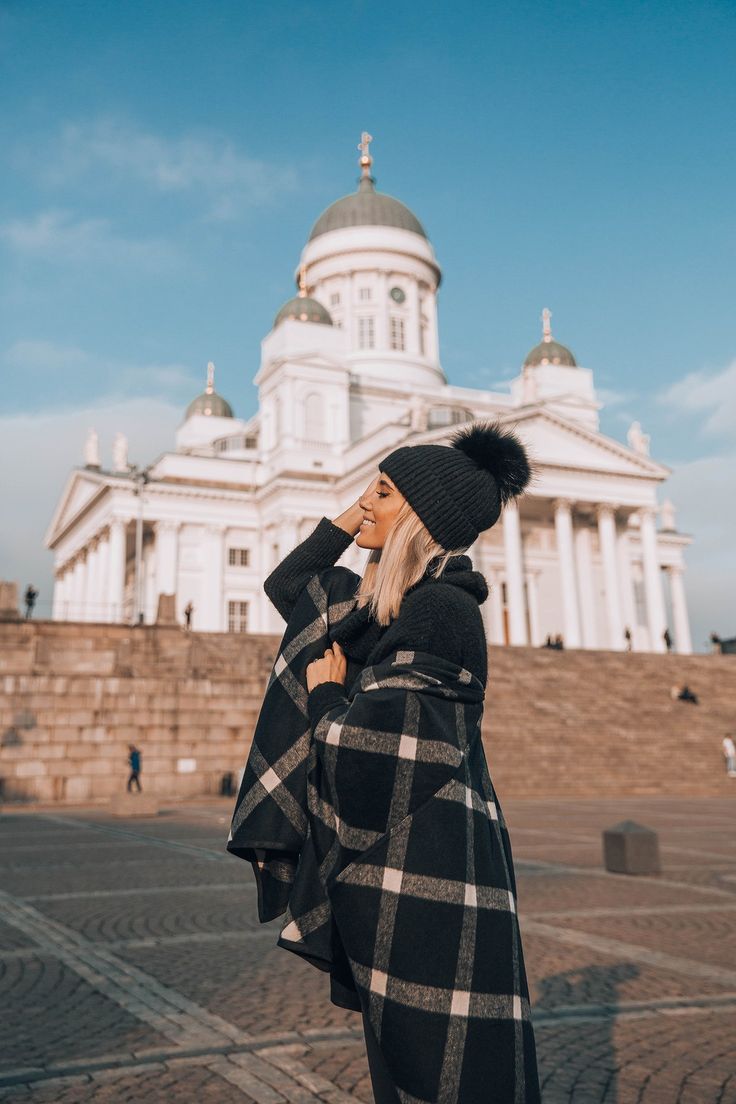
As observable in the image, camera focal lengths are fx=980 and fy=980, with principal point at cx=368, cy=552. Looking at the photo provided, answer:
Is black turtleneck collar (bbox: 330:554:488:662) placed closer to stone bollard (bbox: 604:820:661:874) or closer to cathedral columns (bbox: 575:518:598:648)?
stone bollard (bbox: 604:820:661:874)

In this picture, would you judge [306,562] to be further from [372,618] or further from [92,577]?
[92,577]

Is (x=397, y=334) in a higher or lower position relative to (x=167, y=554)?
higher

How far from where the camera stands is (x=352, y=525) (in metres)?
2.95

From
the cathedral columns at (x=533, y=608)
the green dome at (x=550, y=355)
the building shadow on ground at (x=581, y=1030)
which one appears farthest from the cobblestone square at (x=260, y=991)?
the green dome at (x=550, y=355)

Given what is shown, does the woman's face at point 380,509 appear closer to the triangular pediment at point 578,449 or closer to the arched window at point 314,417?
the triangular pediment at point 578,449

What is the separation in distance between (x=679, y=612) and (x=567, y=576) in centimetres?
1980

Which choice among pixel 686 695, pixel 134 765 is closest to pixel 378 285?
pixel 686 695

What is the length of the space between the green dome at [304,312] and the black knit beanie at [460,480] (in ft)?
182

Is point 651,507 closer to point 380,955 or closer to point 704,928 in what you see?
point 704,928

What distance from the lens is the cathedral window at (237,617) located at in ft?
178

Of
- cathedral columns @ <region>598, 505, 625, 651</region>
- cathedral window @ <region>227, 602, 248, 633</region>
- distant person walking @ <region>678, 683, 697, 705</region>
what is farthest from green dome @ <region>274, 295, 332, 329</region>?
distant person walking @ <region>678, 683, 697, 705</region>

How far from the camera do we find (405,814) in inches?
94.4

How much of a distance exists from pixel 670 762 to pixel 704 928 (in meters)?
20.5

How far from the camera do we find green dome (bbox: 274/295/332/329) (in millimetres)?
57219
